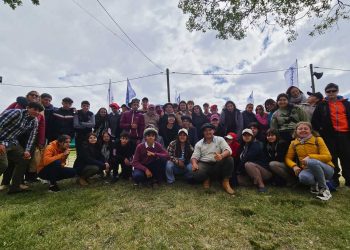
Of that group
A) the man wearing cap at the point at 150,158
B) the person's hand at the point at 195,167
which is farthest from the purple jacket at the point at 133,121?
the person's hand at the point at 195,167

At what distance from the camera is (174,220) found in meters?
3.60

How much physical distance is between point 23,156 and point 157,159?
3.10 meters

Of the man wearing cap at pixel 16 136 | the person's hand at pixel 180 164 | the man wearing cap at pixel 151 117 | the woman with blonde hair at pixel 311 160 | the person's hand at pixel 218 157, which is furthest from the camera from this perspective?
the man wearing cap at pixel 151 117

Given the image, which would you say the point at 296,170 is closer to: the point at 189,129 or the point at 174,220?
the point at 174,220

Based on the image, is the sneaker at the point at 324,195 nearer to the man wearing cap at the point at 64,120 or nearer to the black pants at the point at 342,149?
the black pants at the point at 342,149

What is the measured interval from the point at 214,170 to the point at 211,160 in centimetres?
25

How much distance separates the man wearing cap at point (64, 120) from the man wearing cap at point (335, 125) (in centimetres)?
674

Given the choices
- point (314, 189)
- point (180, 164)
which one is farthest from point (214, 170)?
point (314, 189)

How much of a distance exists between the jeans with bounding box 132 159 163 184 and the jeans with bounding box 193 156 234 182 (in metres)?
0.95

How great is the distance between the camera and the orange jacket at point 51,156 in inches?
208

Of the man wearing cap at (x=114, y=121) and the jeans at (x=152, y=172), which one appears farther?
the man wearing cap at (x=114, y=121)

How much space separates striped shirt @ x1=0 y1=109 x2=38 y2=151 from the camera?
4.71 metres

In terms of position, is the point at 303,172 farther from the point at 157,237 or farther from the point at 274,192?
the point at 157,237

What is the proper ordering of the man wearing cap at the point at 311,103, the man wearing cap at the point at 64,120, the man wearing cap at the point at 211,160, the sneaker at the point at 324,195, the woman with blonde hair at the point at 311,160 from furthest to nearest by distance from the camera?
1. the man wearing cap at the point at 64,120
2. the man wearing cap at the point at 311,103
3. the man wearing cap at the point at 211,160
4. the woman with blonde hair at the point at 311,160
5. the sneaker at the point at 324,195
